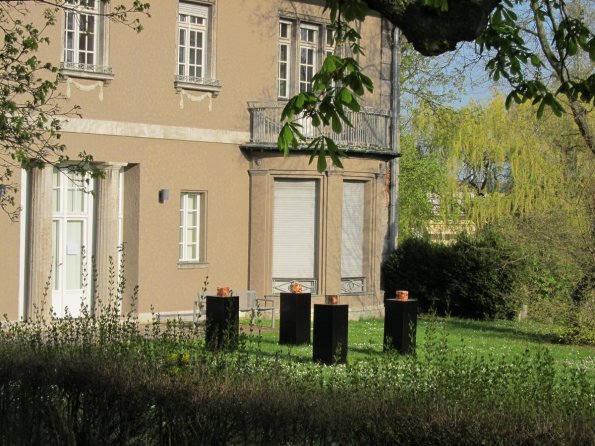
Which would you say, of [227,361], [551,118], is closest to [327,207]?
[551,118]

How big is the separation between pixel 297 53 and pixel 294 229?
4.05m

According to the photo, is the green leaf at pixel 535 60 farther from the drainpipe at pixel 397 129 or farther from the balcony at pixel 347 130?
the drainpipe at pixel 397 129

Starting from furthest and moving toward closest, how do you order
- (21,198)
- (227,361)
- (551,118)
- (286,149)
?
(551,118), (21,198), (227,361), (286,149)

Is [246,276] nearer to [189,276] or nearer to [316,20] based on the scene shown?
[189,276]

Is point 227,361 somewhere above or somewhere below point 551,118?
below

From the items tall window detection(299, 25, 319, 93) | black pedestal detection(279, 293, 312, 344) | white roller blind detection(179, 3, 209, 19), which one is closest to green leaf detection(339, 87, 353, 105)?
black pedestal detection(279, 293, 312, 344)

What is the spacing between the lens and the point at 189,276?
25.4 metres

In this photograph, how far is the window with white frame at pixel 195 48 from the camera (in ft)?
82.7

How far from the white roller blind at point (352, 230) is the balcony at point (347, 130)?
3.49 ft

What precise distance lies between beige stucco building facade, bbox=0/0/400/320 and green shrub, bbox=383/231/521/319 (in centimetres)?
140

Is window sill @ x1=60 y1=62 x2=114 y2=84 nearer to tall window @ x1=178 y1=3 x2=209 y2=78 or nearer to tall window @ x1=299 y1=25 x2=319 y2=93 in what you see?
tall window @ x1=178 y1=3 x2=209 y2=78

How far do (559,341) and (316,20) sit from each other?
9.42m

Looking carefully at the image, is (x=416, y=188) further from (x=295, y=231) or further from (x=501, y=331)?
(x=501, y=331)

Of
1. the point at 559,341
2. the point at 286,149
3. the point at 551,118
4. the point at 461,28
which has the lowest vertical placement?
the point at 559,341
